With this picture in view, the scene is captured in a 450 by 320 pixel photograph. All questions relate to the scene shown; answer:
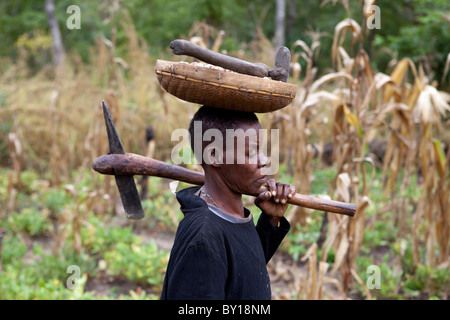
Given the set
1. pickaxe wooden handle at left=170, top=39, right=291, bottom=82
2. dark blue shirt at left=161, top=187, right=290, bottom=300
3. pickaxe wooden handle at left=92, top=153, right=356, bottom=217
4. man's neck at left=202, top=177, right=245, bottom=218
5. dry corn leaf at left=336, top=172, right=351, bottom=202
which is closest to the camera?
dark blue shirt at left=161, top=187, right=290, bottom=300

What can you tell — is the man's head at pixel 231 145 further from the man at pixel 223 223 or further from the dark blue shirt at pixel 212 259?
the dark blue shirt at pixel 212 259

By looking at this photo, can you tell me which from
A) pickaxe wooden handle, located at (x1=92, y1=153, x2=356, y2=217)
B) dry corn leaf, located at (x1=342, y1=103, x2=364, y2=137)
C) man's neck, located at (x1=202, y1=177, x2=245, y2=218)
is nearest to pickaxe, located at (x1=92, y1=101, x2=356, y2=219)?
pickaxe wooden handle, located at (x1=92, y1=153, x2=356, y2=217)

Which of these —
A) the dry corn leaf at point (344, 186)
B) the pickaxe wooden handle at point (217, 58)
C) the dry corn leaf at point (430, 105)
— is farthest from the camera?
the dry corn leaf at point (430, 105)

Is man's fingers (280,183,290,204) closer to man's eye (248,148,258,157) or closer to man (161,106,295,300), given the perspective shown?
man (161,106,295,300)

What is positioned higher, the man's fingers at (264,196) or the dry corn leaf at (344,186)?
the dry corn leaf at (344,186)

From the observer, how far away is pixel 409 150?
3.53m

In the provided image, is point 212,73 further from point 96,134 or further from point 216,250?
point 96,134

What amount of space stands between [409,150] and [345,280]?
110cm

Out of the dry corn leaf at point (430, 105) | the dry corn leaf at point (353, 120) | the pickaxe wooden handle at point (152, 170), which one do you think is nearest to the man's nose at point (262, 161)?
the pickaxe wooden handle at point (152, 170)

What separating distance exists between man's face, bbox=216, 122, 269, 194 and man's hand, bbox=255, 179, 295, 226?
79 millimetres

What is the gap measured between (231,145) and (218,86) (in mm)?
212

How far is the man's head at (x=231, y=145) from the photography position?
151cm

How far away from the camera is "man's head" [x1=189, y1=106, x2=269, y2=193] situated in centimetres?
151

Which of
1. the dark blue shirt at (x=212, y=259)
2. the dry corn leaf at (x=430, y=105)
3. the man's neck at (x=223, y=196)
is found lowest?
the dark blue shirt at (x=212, y=259)
